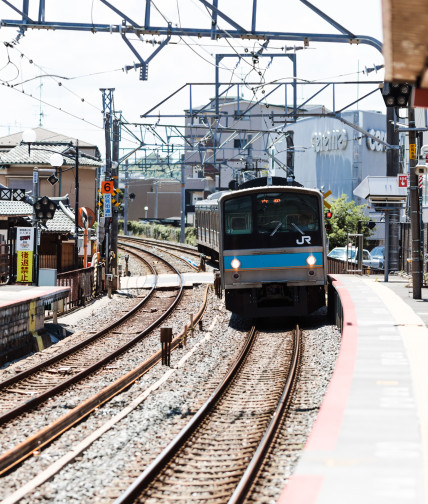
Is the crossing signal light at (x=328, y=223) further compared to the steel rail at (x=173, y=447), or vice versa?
the crossing signal light at (x=328, y=223)

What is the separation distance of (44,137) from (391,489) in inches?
Answer: 2466

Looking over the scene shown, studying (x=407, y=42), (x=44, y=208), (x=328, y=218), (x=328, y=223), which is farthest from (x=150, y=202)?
(x=407, y=42)

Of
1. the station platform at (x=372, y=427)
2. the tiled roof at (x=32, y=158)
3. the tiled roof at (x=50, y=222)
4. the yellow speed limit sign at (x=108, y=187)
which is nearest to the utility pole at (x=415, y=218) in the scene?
the station platform at (x=372, y=427)

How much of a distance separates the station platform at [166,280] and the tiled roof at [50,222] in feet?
11.7

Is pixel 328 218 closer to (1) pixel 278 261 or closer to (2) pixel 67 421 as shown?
(1) pixel 278 261

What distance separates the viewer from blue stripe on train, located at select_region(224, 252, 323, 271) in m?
17.9

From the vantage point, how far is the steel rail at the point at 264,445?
696 centimetres

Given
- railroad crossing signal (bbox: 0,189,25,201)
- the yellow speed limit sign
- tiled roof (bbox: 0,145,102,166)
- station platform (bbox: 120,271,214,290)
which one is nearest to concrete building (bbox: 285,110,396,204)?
Result: tiled roof (bbox: 0,145,102,166)

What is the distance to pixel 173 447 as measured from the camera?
8.42 metres

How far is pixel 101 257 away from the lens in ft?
94.2

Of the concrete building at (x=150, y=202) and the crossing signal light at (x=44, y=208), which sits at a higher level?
the concrete building at (x=150, y=202)

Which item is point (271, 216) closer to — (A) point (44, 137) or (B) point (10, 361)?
(B) point (10, 361)

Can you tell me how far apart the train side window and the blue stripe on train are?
2.19 ft

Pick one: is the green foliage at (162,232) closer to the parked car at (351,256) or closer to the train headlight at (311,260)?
the parked car at (351,256)
